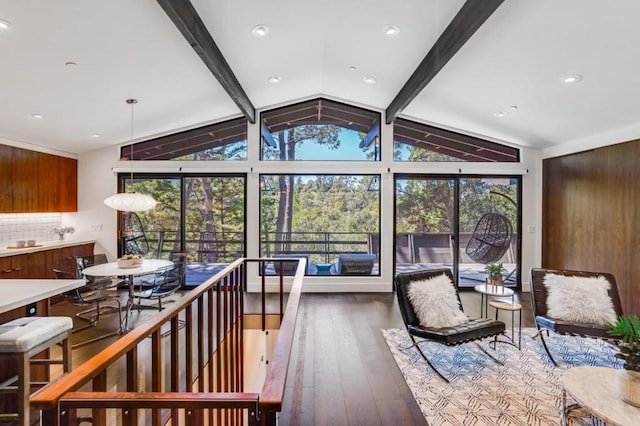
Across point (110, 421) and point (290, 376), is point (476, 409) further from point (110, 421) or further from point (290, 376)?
point (110, 421)

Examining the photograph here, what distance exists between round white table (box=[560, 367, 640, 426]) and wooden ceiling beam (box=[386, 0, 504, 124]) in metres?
2.69

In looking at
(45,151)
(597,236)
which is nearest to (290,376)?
(597,236)

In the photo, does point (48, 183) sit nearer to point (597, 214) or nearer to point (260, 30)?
point (260, 30)

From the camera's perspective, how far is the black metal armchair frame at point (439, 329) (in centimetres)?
306

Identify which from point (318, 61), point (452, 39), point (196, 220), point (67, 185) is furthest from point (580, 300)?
point (67, 185)

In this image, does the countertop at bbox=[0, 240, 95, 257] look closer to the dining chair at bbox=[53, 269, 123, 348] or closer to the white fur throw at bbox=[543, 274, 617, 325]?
the dining chair at bbox=[53, 269, 123, 348]

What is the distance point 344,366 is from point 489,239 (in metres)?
4.03

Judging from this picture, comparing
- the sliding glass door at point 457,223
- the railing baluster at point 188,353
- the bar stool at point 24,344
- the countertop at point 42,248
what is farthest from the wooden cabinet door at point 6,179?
the sliding glass door at point 457,223

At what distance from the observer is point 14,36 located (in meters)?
2.68

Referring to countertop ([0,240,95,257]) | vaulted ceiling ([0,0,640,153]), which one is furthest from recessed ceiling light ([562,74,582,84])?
countertop ([0,240,95,257])

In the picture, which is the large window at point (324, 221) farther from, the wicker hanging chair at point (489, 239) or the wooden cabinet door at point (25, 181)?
the wooden cabinet door at point (25, 181)

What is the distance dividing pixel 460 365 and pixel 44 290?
11.7 feet

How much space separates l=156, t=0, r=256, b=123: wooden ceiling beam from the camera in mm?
2602

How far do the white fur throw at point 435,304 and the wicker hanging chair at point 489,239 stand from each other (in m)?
2.66
